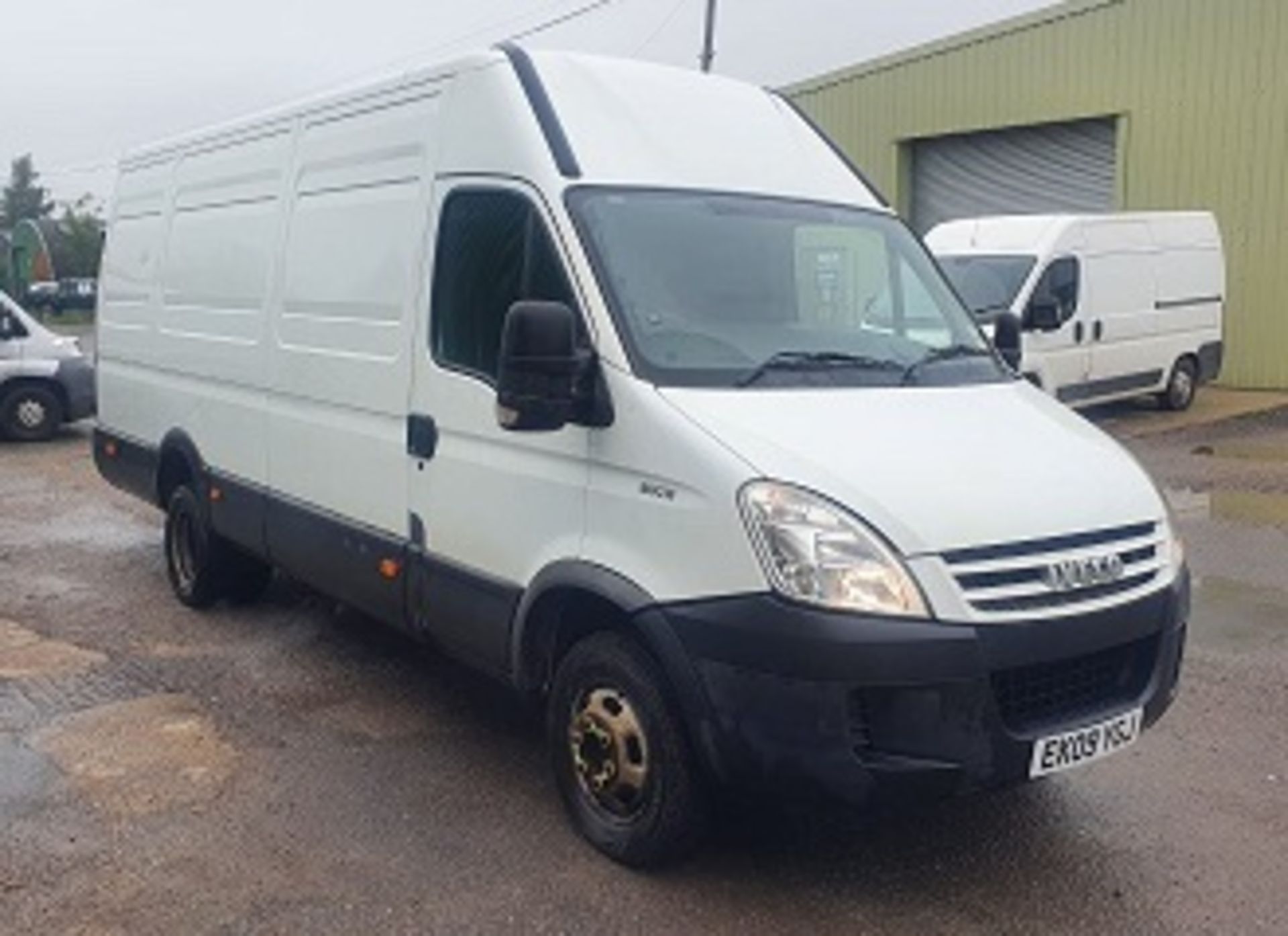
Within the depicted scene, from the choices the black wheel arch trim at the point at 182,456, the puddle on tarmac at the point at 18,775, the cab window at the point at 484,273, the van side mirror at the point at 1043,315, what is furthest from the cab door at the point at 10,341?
the van side mirror at the point at 1043,315

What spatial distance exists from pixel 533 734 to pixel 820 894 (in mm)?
1653

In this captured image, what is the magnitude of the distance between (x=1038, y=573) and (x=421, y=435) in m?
2.29

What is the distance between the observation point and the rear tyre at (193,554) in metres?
7.09

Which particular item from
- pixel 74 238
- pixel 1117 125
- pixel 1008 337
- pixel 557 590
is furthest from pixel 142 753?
pixel 74 238

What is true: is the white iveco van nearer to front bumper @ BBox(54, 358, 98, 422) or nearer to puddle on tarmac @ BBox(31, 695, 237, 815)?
puddle on tarmac @ BBox(31, 695, 237, 815)

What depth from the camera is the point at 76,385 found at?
49.9ft

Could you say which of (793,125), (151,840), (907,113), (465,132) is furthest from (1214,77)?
(151,840)

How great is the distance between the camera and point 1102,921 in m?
3.79

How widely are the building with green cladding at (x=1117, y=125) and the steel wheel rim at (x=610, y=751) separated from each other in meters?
15.6

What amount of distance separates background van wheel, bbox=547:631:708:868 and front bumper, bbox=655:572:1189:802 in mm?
211

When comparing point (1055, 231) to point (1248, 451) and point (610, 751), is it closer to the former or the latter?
point (1248, 451)

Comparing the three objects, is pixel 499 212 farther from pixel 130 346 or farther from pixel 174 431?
pixel 130 346

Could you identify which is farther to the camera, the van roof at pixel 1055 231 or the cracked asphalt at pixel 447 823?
the van roof at pixel 1055 231

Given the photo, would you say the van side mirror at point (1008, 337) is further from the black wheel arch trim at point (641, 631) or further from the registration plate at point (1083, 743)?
the black wheel arch trim at point (641, 631)
